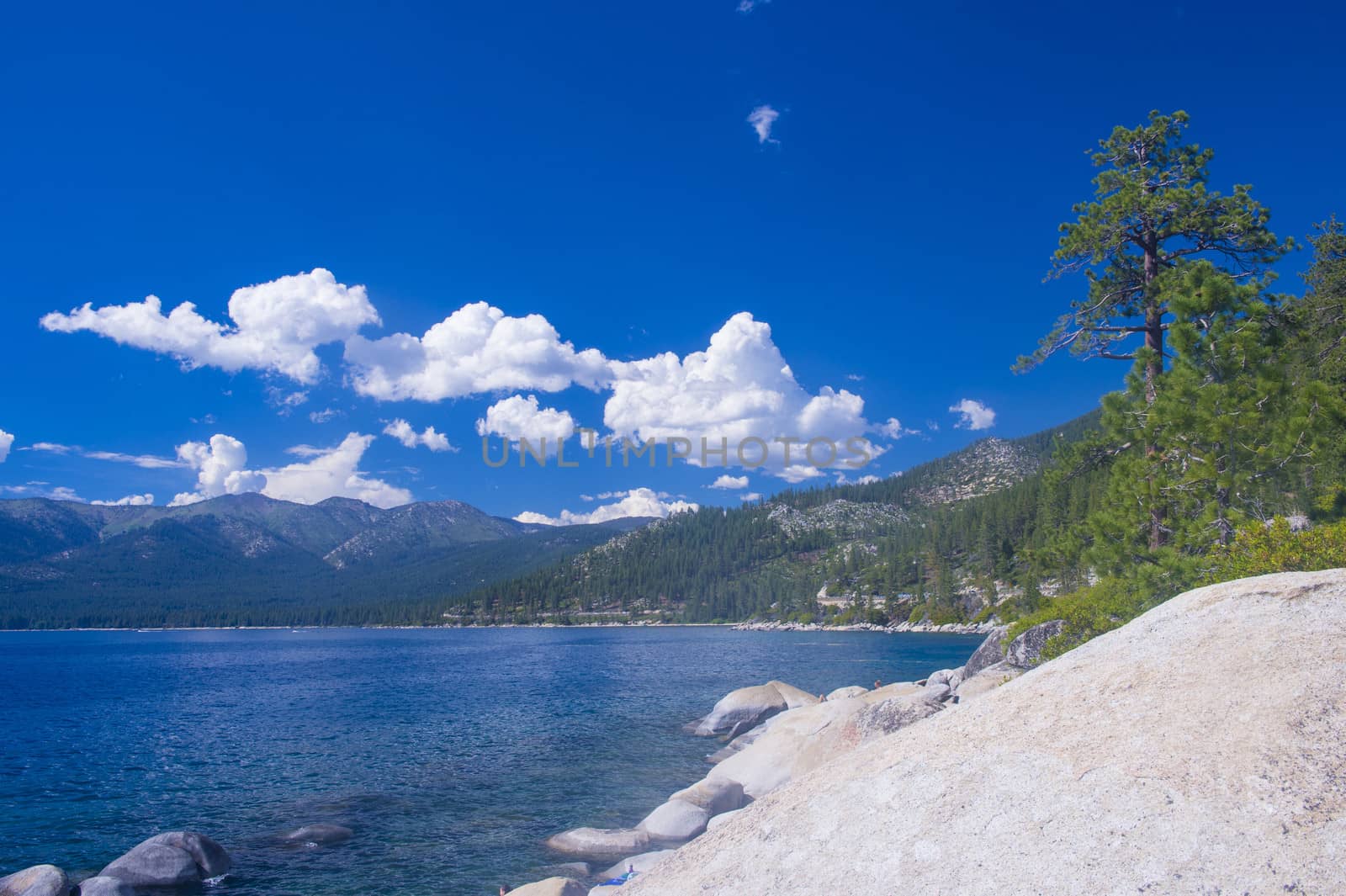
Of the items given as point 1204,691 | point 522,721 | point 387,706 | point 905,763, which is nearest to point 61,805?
point 522,721

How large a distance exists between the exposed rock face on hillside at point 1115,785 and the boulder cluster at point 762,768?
735 cm

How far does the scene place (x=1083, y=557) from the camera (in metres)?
23.5

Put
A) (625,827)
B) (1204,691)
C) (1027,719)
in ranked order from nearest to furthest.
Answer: (1204,691)
(1027,719)
(625,827)

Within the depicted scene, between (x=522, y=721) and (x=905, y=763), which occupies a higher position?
(x=905, y=763)

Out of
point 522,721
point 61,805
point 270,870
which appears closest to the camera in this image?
point 270,870

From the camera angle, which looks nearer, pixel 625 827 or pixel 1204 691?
pixel 1204 691

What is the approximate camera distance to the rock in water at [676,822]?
22.4 meters

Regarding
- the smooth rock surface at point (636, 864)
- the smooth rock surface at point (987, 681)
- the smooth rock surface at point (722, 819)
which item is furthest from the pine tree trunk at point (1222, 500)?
the smooth rock surface at point (636, 864)

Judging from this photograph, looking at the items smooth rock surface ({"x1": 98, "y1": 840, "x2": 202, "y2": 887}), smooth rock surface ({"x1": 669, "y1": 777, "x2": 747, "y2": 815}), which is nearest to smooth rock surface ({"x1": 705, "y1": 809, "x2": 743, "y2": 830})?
smooth rock surface ({"x1": 669, "y1": 777, "x2": 747, "y2": 815})

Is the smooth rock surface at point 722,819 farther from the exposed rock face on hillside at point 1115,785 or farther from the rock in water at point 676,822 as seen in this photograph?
the exposed rock face on hillside at point 1115,785

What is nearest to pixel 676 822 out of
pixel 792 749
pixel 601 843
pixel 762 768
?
pixel 601 843

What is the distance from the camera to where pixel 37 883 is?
18.9 metres

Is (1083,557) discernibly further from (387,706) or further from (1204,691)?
(387,706)

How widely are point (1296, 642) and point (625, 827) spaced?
21733 mm
